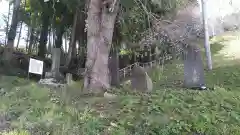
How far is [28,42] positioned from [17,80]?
32.6ft

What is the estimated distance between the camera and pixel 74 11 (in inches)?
555

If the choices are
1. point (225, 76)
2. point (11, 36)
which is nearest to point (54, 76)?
point (11, 36)

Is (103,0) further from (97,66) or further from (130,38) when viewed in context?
(130,38)

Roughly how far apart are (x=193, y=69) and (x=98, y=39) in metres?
3.51

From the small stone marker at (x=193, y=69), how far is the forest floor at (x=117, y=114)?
9.35ft

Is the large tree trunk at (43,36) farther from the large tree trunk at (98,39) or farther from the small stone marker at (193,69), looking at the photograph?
the small stone marker at (193,69)

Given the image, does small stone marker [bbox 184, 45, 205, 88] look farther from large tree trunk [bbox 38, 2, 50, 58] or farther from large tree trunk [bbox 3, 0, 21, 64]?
large tree trunk [bbox 38, 2, 50, 58]

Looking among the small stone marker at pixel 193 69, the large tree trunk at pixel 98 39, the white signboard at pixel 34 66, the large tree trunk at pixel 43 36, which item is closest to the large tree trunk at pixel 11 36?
the large tree trunk at pixel 43 36

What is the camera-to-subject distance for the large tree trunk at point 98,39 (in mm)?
8188

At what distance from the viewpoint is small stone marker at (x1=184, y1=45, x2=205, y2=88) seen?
31.8 feet

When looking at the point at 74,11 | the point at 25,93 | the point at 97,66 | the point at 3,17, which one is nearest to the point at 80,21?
the point at 74,11

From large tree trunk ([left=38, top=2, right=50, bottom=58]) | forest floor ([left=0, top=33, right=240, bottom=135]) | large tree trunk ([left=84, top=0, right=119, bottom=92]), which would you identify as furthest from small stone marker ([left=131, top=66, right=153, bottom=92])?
large tree trunk ([left=38, top=2, right=50, bottom=58])

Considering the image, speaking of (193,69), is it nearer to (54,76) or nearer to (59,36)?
(54,76)

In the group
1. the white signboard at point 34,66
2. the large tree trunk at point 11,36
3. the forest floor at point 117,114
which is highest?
the large tree trunk at point 11,36
